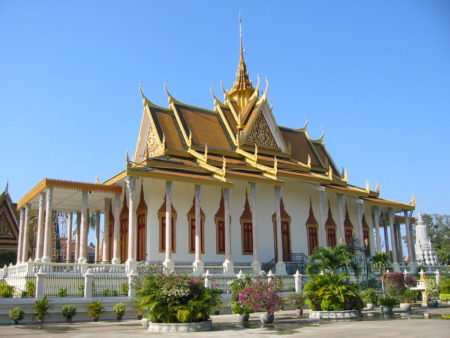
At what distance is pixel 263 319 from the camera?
43.1 feet

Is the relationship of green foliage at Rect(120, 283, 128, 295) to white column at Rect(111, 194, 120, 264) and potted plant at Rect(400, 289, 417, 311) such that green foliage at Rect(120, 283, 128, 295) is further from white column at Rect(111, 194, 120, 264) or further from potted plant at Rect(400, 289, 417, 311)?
potted plant at Rect(400, 289, 417, 311)

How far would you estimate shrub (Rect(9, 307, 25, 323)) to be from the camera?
13.2 m

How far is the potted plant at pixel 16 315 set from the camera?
1321cm

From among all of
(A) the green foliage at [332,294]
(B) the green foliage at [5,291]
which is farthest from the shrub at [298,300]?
(B) the green foliage at [5,291]

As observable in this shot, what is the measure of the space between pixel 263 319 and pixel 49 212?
9297mm

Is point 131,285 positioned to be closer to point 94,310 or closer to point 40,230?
point 94,310

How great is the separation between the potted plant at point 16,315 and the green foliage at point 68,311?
1.21 meters

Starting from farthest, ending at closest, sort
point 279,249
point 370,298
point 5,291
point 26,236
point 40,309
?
point 279,249 < point 26,236 < point 370,298 < point 5,291 < point 40,309

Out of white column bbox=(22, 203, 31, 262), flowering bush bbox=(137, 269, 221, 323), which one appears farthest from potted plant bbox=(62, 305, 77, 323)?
white column bbox=(22, 203, 31, 262)

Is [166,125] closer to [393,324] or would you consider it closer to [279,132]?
[279,132]

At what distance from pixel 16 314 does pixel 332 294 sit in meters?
8.56

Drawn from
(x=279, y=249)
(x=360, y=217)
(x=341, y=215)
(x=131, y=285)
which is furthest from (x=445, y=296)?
(x=131, y=285)

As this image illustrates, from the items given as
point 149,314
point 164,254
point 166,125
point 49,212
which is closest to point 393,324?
point 149,314

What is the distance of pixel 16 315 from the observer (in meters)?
13.2
